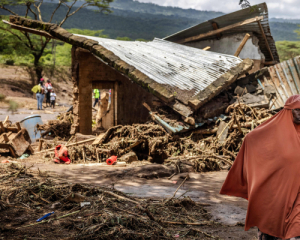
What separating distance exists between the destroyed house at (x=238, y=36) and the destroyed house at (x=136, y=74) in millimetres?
2886

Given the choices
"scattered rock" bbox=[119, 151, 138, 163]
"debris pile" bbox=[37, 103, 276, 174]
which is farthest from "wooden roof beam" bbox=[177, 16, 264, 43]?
"scattered rock" bbox=[119, 151, 138, 163]

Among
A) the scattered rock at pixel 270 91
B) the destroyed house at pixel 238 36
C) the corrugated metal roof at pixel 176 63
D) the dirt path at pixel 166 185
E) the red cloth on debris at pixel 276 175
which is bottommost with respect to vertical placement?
the dirt path at pixel 166 185

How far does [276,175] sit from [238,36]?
1371 cm

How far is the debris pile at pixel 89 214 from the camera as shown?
11.2ft

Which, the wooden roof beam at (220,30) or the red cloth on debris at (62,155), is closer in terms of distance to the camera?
the red cloth on debris at (62,155)

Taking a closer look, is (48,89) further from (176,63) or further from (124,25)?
(124,25)

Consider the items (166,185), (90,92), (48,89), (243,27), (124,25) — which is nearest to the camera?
(166,185)

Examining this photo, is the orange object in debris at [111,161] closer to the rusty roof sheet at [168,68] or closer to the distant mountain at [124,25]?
the rusty roof sheet at [168,68]

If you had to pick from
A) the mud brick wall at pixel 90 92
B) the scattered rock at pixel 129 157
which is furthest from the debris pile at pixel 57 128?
the scattered rock at pixel 129 157

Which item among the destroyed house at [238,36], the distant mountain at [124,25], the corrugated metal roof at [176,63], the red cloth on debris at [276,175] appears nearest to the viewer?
the red cloth on debris at [276,175]

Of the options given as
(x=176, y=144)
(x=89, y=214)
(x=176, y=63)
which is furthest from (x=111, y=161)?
(x=176, y=63)

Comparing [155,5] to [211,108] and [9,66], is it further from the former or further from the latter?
[211,108]

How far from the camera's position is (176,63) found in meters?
11.3

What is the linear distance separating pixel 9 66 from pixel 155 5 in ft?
559
